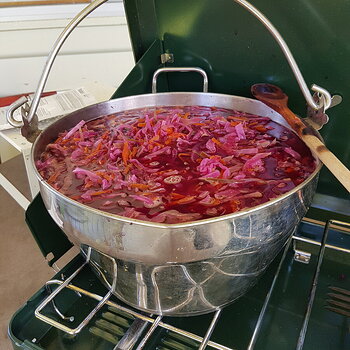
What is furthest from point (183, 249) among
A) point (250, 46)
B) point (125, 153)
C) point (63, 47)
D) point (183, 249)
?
point (63, 47)

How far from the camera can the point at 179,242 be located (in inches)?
22.1

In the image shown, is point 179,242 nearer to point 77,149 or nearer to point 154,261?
point 154,261

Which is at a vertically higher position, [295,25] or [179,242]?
[295,25]

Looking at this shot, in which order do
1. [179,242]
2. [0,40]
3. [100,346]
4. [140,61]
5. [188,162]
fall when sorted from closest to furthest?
[179,242] → [100,346] → [188,162] → [140,61] → [0,40]

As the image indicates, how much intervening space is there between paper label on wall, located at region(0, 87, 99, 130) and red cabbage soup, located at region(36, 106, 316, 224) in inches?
37.6

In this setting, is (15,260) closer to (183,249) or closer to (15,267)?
(15,267)

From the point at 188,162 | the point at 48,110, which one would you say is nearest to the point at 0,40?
the point at 48,110

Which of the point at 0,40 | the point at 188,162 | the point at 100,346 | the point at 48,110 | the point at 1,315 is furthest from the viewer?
the point at 0,40

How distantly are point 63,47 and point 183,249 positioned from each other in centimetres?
260

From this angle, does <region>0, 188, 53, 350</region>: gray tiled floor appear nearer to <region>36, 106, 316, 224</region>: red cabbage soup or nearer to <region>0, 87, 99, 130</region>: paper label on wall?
<region>0, 87, 99, 130</region>: paper label on wall

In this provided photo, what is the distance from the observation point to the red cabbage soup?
0.72 meters

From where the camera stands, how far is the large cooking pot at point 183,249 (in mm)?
564

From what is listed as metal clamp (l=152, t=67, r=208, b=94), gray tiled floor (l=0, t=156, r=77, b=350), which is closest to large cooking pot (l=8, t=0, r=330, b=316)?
metal clamp (l=152, t=67, r=208, b=94)

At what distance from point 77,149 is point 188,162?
0.28 meters
